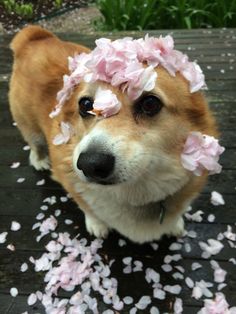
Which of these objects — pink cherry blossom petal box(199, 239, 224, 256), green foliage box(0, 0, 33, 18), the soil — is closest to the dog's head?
pink cherry blossom petal box(199, 239, 224, 256)

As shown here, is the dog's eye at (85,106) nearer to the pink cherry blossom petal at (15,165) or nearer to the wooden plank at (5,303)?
the wooden plank at (5,303)

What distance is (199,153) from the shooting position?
1.65m

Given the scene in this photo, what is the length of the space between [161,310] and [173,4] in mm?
4369

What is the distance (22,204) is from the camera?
2424mm

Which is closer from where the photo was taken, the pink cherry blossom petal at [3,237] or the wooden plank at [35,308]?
the wooden plank at [35,308]

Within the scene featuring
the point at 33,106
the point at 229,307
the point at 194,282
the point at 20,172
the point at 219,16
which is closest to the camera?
the point at 229,307

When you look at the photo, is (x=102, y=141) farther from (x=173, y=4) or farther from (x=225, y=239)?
(x=173, y=4)

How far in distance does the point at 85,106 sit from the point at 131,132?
0.97 ft

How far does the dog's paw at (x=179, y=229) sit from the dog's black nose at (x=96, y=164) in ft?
2.43

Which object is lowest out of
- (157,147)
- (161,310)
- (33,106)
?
(161,310)

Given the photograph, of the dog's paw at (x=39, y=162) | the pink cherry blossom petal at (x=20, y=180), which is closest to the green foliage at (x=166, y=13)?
the dog's paw at (x=39, y=162)

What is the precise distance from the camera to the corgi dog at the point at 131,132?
1.49 metres

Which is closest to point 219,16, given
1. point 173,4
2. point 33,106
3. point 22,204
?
point 173,4

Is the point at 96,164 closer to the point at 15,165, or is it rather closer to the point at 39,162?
the point at 39,162
